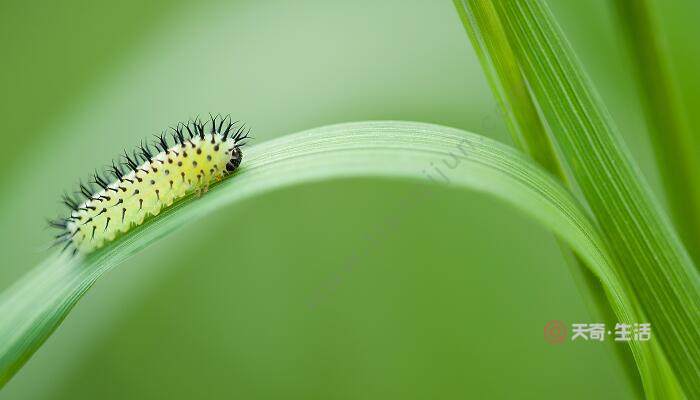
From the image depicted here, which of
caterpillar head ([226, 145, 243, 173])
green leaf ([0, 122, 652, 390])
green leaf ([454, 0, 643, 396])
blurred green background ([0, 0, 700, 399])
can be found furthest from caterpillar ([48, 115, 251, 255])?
blurred green background ([0, 0, 700, 399])

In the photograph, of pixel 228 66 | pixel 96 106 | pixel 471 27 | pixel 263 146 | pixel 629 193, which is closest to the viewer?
pixel 629 193

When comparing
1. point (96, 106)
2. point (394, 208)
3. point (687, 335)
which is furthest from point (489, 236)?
point (96, 106)

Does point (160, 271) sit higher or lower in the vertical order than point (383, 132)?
lower

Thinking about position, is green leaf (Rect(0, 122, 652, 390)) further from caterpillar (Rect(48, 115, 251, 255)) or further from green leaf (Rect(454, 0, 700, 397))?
caterpillar (Rect(48, 115, 251, 255))

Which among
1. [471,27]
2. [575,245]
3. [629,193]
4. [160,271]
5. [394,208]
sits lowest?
[160,271]

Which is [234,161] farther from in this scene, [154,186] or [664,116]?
[664,116]

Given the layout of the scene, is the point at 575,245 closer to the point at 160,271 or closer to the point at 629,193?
the point at 629,193

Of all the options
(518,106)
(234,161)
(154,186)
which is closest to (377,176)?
(518,106)
